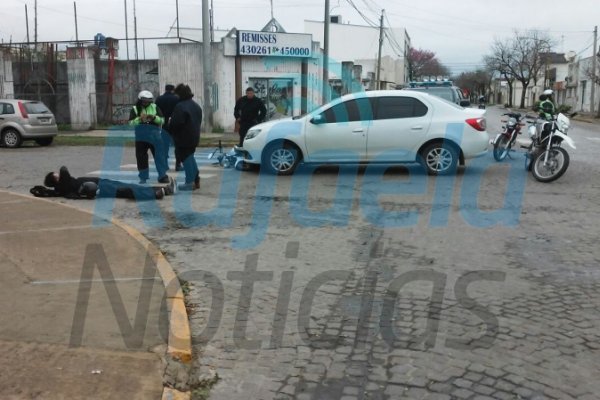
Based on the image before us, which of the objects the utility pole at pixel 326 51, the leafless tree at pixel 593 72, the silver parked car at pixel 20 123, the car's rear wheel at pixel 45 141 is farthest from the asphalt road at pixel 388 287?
the leafless tree at pixel 593 72

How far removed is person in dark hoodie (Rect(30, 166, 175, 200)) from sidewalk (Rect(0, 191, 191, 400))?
86.1 inches

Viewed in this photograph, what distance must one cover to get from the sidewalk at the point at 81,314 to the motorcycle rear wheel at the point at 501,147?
385 inches

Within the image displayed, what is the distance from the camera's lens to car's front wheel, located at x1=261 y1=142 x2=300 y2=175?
40.3 feet

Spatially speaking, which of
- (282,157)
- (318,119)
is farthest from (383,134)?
(282,157)

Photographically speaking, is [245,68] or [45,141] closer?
[45,141]

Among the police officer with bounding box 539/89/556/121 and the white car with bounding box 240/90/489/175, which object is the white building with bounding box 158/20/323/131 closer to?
the white car with bounding box 240/90/489/175

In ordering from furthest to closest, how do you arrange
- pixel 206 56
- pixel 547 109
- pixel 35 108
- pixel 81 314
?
pixel 206 56 < pixel 35 108 < pixel 547 109 < pixel 81 314

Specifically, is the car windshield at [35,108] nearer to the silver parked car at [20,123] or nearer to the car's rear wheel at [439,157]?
the silver parked car at [20,123]

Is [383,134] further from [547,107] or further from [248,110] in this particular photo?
[248,110]

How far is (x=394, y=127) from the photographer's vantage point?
39.4 feet

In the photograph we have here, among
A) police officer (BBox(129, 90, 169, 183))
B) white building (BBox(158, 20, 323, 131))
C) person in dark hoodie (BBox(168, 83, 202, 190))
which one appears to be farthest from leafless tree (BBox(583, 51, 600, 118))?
police officer (BBox(129, 90, 169, 183))

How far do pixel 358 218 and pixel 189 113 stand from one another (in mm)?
3898

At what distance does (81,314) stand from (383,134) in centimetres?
824

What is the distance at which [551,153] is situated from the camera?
37.8 feet
